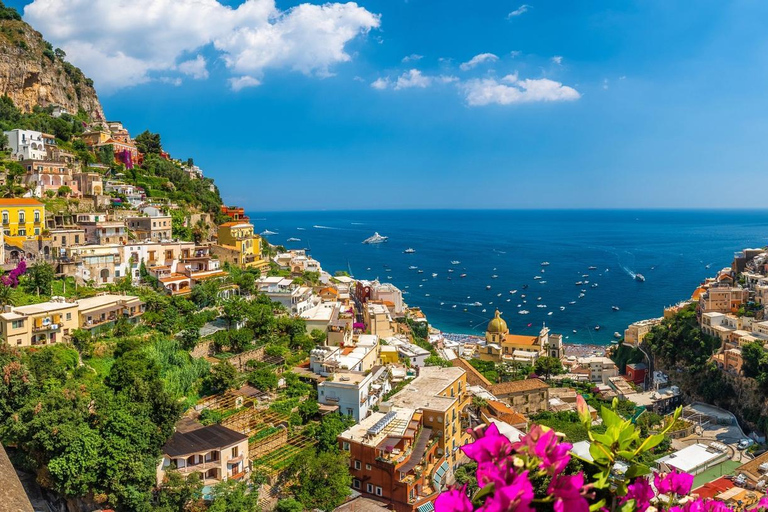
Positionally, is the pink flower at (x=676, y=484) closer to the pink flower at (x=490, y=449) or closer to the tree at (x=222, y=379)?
the pink flower at (x=490, y=449)

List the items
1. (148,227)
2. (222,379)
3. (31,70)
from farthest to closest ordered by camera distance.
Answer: (31,70) → (148,227) → (222,379)

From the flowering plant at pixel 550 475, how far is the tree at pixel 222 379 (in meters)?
17.7

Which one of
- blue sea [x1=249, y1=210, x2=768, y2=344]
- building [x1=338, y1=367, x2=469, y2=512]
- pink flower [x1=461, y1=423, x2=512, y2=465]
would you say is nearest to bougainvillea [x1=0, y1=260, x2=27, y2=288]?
building [x1=338, y1=367, x2=469, y2=512]

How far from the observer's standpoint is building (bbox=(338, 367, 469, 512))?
15594 millimetres

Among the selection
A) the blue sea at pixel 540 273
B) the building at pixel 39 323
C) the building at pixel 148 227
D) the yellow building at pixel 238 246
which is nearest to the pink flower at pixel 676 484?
the building at pixel 39 323

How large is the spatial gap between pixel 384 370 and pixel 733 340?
902 inches

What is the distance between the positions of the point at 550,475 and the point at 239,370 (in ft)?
65.3

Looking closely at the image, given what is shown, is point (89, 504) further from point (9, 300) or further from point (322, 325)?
point (322, 325)

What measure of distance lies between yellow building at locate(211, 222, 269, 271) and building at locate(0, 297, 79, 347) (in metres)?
11.6

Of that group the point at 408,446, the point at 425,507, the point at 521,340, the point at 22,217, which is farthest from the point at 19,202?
the point at 521,340

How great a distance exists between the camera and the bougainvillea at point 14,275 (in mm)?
21172

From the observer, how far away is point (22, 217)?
78.9 ft

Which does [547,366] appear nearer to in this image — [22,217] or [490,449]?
[22,217]

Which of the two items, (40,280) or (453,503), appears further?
(40,280)
